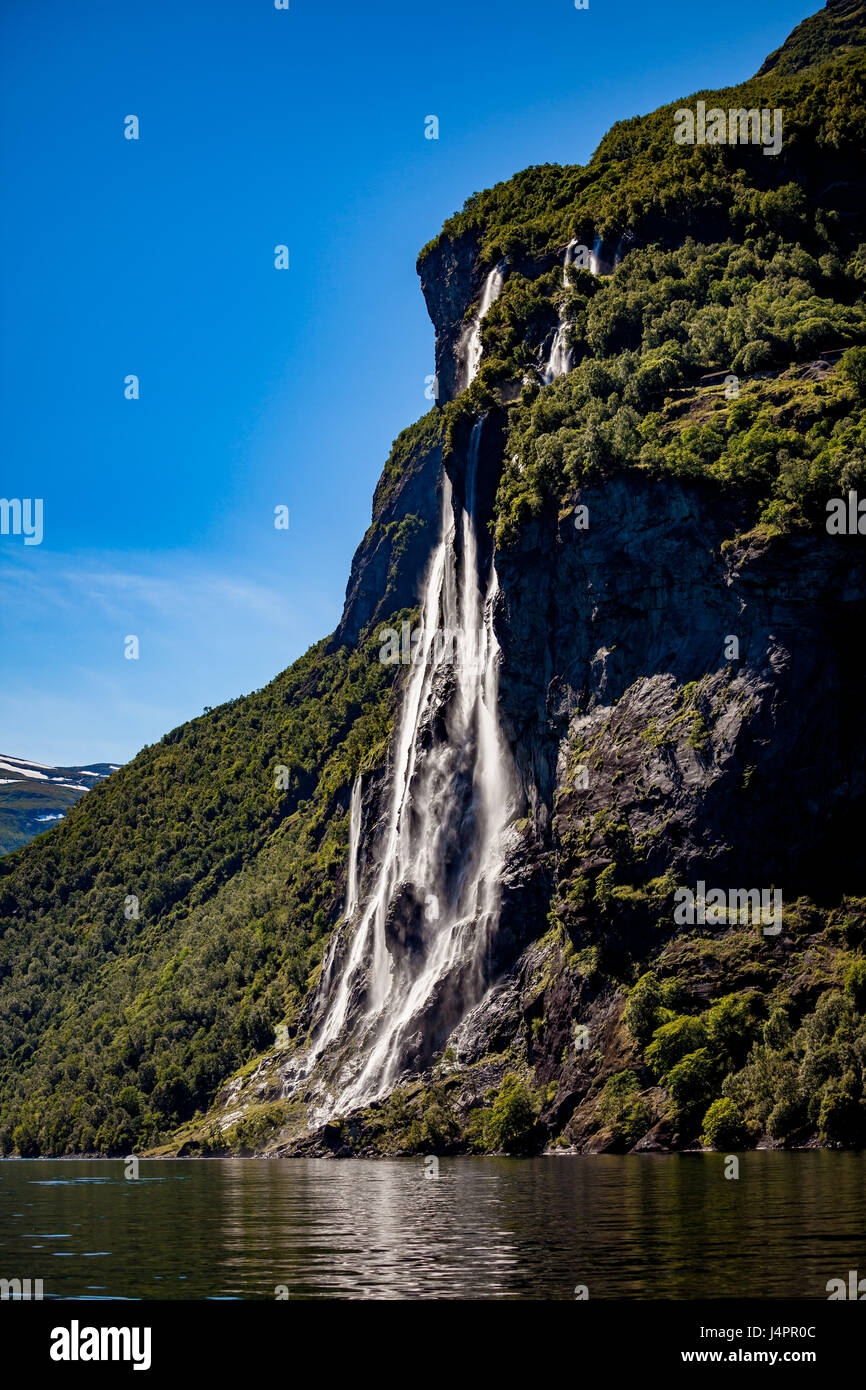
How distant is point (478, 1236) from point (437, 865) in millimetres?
79001

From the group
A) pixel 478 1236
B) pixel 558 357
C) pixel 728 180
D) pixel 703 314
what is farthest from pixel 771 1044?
pixel 728 180

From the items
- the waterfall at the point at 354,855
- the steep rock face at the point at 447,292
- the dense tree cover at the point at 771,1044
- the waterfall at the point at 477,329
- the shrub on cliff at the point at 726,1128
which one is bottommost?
the shrub on cliff at the point at 726,1128

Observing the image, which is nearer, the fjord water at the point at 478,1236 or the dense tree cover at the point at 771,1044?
the fjord water at the point at 478,1236

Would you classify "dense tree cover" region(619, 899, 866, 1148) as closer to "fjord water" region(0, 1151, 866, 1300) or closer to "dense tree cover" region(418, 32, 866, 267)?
"fjord water" region(0, 1151, 866, 1300)

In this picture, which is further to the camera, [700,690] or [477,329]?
[477,329]

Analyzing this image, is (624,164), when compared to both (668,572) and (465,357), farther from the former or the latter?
(668,572)

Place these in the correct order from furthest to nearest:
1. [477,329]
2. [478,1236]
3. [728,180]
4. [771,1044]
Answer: [477,329] → [728,180] → [771,1044] → [478,1236]

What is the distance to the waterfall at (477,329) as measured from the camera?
146m

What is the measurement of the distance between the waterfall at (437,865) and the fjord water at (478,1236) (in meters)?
42.5

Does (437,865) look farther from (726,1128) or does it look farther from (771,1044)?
(726,1128)

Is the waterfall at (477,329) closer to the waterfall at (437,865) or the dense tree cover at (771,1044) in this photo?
the waterfall at (437,865)

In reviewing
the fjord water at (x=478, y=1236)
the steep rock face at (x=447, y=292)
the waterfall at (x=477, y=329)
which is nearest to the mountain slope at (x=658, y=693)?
the waterfall at (x=477, y=329)

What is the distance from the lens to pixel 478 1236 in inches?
1236
